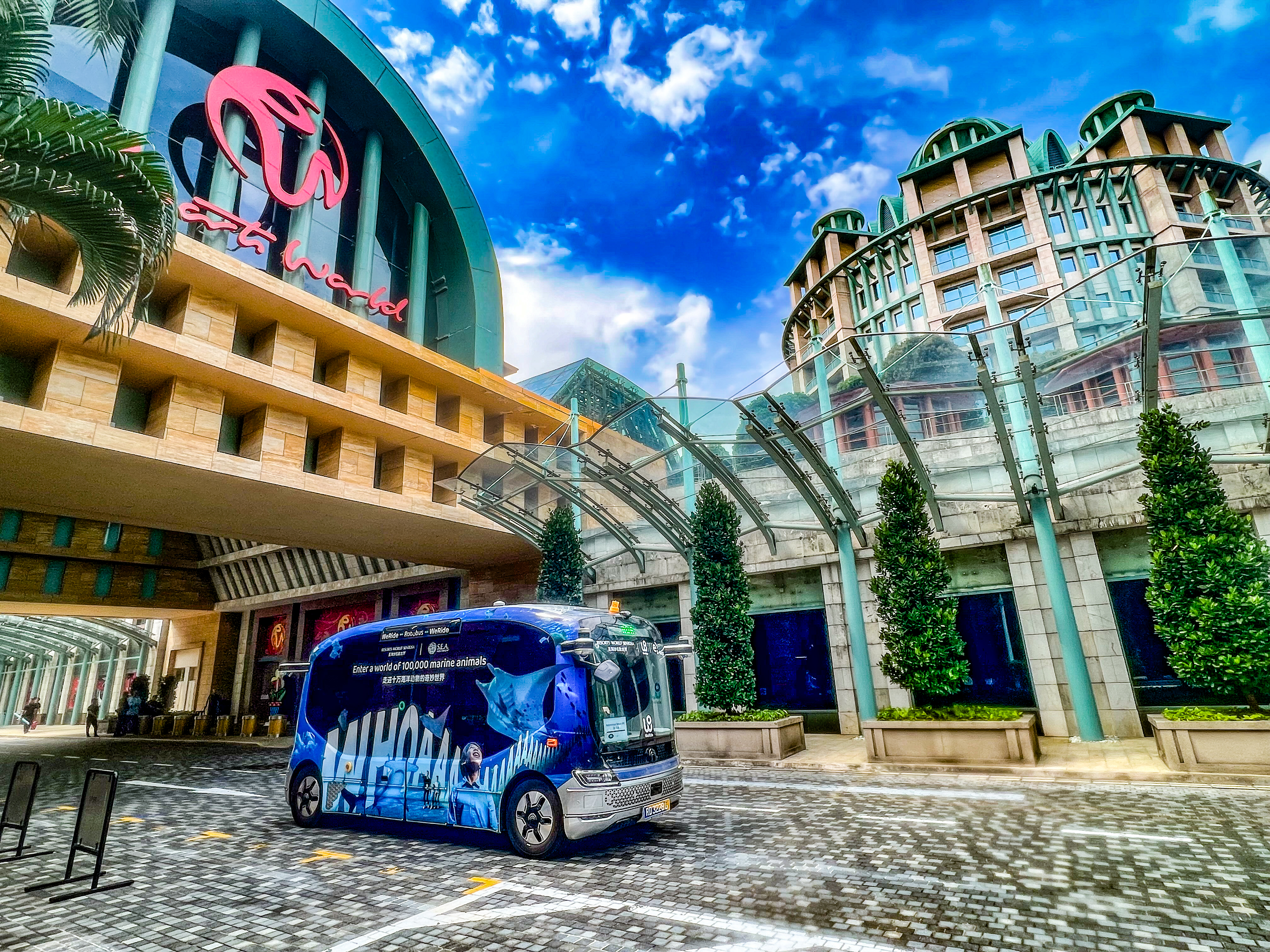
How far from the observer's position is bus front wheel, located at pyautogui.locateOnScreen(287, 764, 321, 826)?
9070mm

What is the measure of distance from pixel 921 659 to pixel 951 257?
47577mm

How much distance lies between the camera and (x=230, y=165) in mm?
17969

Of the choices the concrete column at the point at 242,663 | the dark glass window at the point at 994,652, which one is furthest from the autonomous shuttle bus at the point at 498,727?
the concrete column at the point at 242,663

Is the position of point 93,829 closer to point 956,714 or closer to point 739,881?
point 739,881

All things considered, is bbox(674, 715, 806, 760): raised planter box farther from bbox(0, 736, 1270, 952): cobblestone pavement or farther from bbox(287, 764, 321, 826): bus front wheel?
bbox(287, 764, 321, 826): bus front wheel

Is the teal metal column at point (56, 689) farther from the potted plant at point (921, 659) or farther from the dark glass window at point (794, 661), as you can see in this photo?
the potted plant at point (921, 659)

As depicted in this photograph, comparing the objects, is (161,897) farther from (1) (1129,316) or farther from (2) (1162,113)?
(2) (1162,113)

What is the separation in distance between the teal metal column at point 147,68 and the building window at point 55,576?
19368 millimetres

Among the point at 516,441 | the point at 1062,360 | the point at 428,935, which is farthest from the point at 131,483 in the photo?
the point at 1062,360

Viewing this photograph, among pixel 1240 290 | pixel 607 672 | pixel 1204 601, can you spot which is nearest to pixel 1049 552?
pixel 1204 601

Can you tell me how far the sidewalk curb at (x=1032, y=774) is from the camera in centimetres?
901

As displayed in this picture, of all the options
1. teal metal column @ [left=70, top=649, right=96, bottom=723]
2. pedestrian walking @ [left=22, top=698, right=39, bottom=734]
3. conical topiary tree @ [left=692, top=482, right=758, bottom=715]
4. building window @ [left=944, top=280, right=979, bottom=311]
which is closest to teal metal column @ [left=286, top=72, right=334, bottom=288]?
conical topiary tree @ [left=692, top=482, right=758, bottom=715]

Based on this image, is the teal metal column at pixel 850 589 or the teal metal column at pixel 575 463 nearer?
the teal metal column at pixel 850 589

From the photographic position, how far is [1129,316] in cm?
1119
